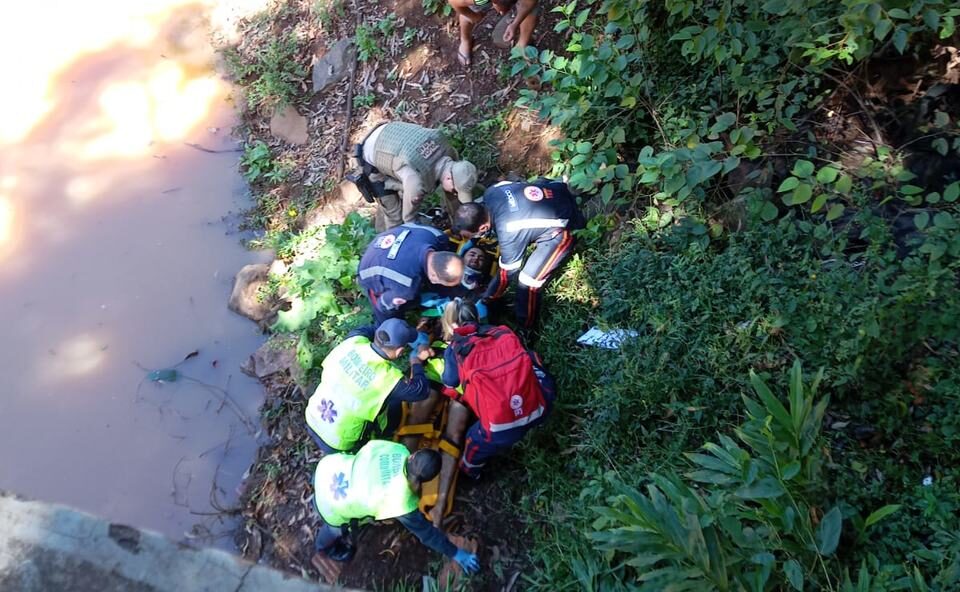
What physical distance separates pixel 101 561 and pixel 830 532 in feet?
7.98

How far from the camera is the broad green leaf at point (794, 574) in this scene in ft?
7.63

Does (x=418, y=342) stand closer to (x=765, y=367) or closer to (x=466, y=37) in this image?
(x=765, y=367)

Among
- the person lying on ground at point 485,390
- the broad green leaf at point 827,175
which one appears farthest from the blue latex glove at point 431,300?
the broad green leaf at point 827,175

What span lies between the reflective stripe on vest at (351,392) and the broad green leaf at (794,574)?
2.34 metres

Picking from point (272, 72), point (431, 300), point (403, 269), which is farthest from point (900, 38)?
point (272, 72)

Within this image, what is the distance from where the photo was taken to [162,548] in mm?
1727

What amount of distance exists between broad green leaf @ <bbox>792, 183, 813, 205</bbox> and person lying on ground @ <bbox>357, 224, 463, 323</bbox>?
6.70ft

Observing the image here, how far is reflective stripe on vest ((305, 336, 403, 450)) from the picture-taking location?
13.0 feet

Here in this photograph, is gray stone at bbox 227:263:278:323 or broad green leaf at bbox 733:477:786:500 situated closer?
broad green leaf at bbox 733:477:786:500

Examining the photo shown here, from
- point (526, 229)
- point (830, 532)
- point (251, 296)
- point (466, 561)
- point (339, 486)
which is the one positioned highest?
point (830, 532)

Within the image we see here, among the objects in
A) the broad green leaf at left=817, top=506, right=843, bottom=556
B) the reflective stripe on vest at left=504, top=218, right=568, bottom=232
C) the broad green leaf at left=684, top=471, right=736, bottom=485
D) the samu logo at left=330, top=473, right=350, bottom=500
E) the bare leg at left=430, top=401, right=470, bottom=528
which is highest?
the broad green leaf at left=817, top=506, right=843, bottom=556

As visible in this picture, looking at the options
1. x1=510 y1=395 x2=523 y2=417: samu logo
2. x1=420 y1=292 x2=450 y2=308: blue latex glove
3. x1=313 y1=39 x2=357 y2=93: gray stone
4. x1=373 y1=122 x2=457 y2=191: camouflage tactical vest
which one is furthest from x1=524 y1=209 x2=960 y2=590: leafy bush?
x1=313 y1=39 x2=357 y2=93: gray stone

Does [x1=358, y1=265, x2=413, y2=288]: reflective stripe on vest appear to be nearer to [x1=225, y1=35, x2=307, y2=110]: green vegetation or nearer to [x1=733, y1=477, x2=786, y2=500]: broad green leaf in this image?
[x1=733, y1=477, x2=786, y2=500]: broad green leaf

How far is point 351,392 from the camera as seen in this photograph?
3.97 metres
